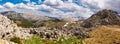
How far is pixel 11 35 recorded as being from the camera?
12506cm

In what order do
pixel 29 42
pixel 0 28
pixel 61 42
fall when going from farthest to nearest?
pixel 0 28 < pixel 61 42 < pixel 29 42

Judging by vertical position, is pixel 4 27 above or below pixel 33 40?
below

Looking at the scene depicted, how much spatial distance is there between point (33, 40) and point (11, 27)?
236 feet

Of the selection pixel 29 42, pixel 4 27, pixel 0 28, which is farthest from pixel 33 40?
pixel 4 27

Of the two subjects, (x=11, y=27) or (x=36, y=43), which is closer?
(x=36, y=43)

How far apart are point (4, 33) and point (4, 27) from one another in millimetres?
5055

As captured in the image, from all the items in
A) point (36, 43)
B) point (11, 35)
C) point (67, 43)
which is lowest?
point (11, 35)

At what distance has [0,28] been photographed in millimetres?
114375

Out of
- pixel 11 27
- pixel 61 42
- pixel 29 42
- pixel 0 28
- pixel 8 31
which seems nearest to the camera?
pixel 29 42

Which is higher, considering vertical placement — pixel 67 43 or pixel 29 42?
pixel 29 42

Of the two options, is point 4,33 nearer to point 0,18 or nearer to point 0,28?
point 0,28

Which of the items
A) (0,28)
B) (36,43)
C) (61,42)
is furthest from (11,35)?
(36,43)

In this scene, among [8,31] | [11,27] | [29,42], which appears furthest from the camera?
[11,27]

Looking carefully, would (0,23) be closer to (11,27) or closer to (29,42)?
(11,27)
